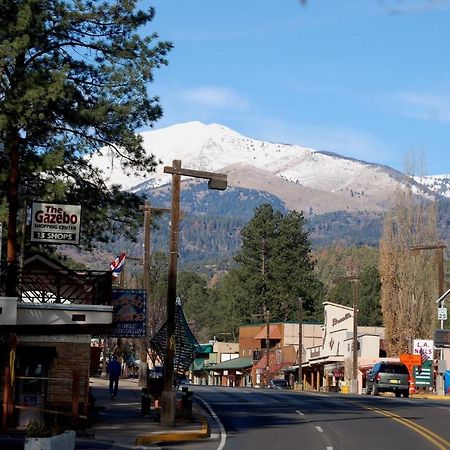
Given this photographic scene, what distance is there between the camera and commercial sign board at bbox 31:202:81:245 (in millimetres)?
29680

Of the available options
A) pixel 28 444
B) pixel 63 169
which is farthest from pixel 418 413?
pixel 28 444

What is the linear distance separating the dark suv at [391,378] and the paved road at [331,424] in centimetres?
1021

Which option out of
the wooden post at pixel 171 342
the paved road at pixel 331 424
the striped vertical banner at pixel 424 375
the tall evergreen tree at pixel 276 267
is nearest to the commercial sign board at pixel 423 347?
the striped vertical banner at pixel 424 375

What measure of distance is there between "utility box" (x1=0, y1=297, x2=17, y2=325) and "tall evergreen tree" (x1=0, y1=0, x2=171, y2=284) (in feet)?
14.3

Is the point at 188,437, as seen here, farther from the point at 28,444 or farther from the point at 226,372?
the point at 226,372

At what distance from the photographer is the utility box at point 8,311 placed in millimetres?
27250

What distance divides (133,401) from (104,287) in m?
14.3

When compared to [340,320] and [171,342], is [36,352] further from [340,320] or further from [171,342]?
[340,320]

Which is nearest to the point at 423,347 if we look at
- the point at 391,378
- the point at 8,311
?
the point at 391,378

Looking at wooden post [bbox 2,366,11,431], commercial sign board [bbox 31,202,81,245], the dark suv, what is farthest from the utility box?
the dark suv

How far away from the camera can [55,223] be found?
98.2 ft

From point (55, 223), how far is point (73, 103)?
560 cm

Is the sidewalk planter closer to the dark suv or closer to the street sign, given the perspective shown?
the dark suv

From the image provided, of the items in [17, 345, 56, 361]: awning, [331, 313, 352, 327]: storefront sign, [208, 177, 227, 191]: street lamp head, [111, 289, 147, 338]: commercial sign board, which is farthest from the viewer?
[331, 313, 352, 327]: storefront sign
